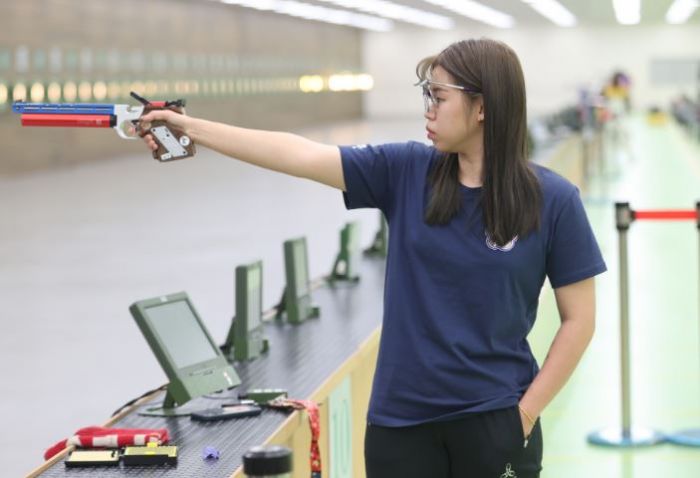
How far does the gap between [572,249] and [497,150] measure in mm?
229

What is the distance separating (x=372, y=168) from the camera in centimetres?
224

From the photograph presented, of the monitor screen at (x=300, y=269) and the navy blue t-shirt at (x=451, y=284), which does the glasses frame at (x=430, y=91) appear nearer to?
the navy blue t-shirt at (x=451, y=284)

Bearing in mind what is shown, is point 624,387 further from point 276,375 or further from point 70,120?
point 70,120

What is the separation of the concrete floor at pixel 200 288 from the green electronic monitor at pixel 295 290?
42.1 inches

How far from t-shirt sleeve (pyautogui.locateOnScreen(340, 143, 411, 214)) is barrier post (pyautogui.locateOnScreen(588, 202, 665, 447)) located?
3388 mm

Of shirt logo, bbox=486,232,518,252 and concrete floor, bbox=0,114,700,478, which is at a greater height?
shirt logo, bbox=486,232,518,252

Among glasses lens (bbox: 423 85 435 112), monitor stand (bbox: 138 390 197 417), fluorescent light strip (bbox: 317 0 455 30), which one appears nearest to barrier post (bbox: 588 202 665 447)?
monitor stand (bbox: 138 390 197 417)

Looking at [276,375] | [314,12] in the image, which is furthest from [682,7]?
[314,12]

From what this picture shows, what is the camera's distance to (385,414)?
88.0 inches

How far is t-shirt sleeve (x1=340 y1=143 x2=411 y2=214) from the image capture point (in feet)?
7.34

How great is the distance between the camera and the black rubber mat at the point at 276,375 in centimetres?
285

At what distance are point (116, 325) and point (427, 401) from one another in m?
6.25

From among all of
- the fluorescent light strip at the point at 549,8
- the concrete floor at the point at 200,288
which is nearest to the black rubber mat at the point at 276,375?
the concrete floor at the point at 200,288

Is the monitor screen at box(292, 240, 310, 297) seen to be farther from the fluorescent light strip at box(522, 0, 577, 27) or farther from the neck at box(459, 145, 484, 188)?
the fluorescent light strip at box(522, 0, 577, 27)
